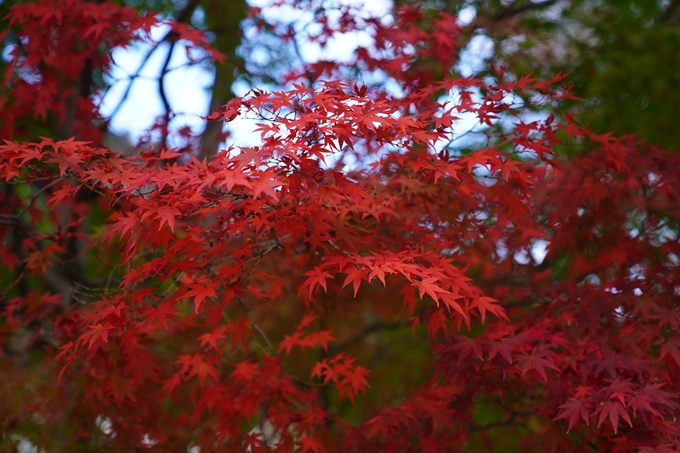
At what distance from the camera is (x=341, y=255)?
246 centimetres

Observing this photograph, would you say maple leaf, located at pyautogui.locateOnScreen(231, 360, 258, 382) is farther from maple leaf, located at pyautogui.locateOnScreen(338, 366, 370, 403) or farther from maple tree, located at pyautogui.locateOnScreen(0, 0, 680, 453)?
maple leaf, located at pyautogui.locateOnScreen(338, 366, 370, 403)

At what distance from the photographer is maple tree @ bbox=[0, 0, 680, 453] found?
2.28 m

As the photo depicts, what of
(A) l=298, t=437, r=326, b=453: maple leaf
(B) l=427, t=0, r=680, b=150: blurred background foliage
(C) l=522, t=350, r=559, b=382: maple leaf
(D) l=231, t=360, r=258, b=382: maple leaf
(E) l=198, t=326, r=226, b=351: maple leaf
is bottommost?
(A) l=298, t=437, r=326, b=453: maple leaf

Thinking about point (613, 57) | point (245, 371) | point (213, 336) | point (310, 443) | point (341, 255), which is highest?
point (613, 57)

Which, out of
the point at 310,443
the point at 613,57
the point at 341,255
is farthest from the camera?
the point at 613,57

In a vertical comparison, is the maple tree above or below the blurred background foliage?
below

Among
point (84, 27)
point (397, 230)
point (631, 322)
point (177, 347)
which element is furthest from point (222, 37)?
point (631, 322)

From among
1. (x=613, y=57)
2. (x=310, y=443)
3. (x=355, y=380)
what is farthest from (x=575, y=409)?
(x=613, y=57)

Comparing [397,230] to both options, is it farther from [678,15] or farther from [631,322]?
[678,15]

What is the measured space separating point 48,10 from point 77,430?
7.71ft

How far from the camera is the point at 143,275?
101 inches

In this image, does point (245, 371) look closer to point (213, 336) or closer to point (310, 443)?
point (213, 336)

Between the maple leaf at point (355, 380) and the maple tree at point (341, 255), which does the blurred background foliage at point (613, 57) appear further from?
the maple leaf at point (355, 380)

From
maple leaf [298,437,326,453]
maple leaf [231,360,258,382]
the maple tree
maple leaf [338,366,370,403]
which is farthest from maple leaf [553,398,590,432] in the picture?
maple leaf [231,360,258,382]
